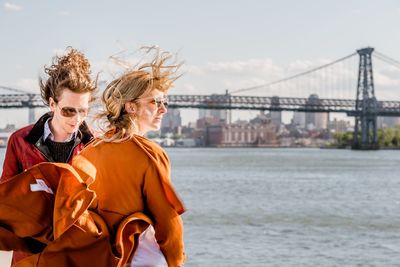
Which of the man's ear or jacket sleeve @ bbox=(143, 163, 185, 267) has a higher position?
the man's ear

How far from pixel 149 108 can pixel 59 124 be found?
0.35 meters

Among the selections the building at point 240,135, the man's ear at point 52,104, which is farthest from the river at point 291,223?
the building at point 240,135

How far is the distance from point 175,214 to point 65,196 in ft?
0.89

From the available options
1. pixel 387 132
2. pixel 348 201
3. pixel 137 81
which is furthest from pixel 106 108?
pixel 387 132

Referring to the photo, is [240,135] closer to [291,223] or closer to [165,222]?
[291,223]

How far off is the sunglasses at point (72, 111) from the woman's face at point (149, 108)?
0.64 ft

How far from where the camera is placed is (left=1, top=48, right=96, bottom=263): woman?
2422 millimetres

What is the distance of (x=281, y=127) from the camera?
596 feet

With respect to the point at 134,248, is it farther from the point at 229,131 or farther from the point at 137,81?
the point at 229,131

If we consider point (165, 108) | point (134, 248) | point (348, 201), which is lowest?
point (348, 201)

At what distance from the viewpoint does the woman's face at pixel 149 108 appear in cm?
231

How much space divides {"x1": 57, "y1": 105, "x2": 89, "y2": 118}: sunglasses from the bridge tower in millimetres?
74093

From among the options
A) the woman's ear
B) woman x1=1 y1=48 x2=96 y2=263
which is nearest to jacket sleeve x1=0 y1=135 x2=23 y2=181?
woman x1=1 y1=48 x2=96 y2=263

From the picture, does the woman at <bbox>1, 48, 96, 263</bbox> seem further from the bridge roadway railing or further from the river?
the bridge roadway railing
